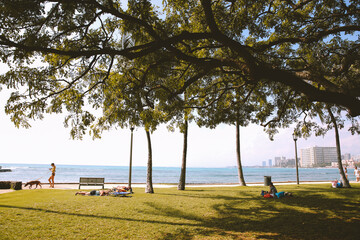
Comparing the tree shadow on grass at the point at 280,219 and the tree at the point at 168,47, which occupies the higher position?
the tree at the point at 168,47

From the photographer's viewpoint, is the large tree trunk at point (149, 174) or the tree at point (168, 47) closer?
the tree at point (168, 47)

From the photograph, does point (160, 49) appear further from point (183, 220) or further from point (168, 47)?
point (183, 220)

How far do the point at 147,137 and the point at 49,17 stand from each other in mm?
10695

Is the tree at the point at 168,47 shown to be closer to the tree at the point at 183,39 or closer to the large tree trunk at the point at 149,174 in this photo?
Answer: the tree at the point at 183,39

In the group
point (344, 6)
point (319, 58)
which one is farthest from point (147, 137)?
point (344, 6)

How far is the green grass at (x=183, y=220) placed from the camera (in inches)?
236

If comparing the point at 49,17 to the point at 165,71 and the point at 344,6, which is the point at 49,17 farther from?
the point at 344,6

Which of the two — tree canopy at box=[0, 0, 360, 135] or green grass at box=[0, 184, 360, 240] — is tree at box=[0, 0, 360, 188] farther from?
green grass at box=[0, 184, 360, 240]

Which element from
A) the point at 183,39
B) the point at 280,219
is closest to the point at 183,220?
the point at 280,219

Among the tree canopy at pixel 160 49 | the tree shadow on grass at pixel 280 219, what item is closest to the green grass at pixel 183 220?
the tree shadow on grass at pixel 280 219

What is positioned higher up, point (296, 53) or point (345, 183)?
point (296, 53)

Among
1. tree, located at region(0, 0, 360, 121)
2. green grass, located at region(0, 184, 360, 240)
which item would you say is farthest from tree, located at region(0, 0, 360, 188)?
green grass, located at region(0, 184, 360, 240)

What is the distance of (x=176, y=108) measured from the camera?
30.7 ft

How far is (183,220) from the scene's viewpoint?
766cm
